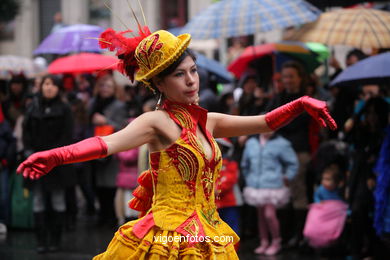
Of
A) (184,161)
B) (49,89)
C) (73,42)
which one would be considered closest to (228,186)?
(49,89)

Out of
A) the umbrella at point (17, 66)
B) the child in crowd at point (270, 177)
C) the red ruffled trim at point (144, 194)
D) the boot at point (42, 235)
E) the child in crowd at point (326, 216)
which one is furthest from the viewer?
the umbrella at point (17, 66)

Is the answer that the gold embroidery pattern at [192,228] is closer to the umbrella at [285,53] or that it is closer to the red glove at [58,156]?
the red glove at [58,156]

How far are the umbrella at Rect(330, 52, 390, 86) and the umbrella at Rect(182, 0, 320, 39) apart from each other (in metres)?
0.98

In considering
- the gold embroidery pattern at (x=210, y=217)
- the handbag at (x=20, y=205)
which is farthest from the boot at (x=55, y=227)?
the gold embroidery pattern at (x=210, y=217)

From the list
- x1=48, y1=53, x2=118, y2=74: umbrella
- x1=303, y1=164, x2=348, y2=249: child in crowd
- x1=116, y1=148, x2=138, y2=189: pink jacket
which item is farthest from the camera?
x1=48, y1=53, x2=118, y2=74: umbrella

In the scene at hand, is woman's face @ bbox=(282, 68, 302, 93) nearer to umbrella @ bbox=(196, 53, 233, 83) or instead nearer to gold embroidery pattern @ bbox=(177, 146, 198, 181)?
umbrella @ bbox=(196, 53, 233, 83)

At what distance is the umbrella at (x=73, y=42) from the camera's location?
1176 centimetres

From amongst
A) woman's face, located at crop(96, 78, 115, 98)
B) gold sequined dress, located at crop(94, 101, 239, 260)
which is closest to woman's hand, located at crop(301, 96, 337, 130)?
gold sequined dress, located at crop(94, 101, 239, 260)

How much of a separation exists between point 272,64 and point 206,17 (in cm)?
192

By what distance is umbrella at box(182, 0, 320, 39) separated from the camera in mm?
8828

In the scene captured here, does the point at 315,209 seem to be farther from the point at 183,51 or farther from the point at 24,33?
the point at 24,33

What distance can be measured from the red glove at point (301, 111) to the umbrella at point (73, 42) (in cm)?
722

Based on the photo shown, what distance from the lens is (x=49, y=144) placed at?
356 inches

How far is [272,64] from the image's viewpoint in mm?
10930
